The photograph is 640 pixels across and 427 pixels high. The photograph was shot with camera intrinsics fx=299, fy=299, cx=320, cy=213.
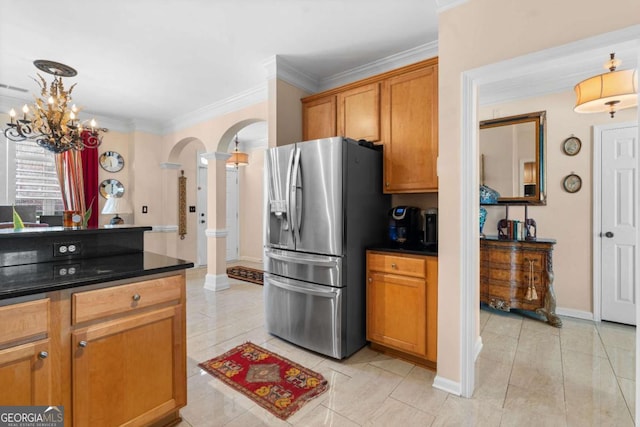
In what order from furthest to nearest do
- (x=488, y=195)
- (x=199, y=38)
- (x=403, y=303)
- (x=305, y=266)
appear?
(x=488, y=195) < (x=199, y=38) < (x=305, y=266) < (x=403, y=303)

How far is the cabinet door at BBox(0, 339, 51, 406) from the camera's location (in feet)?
3.71

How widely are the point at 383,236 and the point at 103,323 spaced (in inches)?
86.3

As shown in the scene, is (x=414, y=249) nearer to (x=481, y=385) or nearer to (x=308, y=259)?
(x=308, y=259)

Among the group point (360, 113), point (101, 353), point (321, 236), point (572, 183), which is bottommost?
point (101, 353)

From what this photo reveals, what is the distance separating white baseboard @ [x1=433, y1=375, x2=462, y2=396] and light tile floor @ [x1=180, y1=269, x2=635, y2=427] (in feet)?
0.13

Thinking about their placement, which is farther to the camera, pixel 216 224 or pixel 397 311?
pixel 216 224

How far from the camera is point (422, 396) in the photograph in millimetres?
1981

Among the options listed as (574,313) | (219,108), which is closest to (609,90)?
(574,313)

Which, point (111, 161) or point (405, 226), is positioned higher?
point (111, 161)

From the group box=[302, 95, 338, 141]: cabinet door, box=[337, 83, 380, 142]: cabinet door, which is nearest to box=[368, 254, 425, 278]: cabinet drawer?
box=[337, 83, 380, 142]: cabinet door

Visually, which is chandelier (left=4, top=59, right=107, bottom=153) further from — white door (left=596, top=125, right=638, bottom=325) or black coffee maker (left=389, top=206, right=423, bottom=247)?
white door (left=596, top=125, right=638, bottom=325)

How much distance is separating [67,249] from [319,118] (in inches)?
95.0

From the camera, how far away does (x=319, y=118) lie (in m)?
3.21

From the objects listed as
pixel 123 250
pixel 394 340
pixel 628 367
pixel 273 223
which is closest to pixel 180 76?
pixel 273 223
